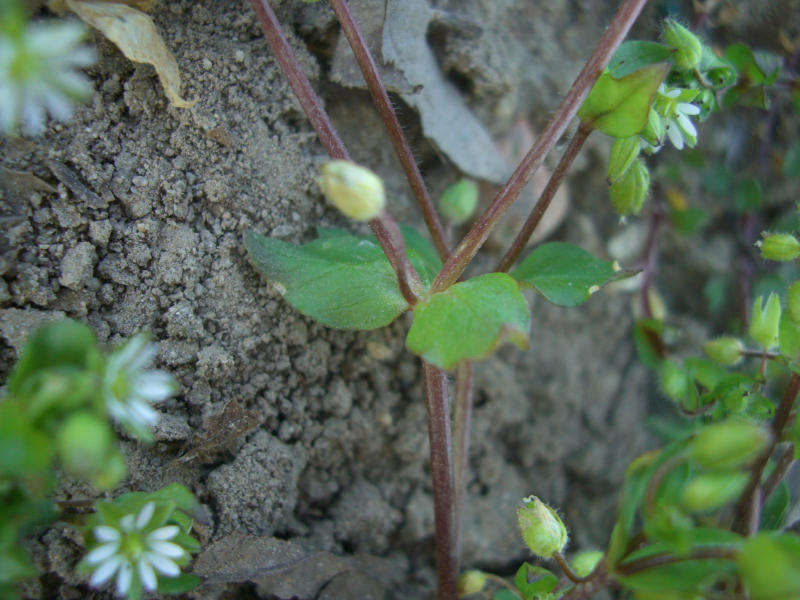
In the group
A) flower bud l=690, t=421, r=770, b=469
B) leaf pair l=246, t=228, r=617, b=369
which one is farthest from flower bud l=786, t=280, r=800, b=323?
flower bud l=690, t=421, r=770, b=469

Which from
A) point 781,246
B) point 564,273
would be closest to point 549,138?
point 564,273

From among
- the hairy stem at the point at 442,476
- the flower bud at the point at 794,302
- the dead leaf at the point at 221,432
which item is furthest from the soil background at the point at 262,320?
the flower bud at the point at 794,302

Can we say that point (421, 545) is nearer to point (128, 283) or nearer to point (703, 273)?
point (128, 283)

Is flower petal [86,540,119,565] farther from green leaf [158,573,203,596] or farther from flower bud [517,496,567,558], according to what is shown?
flower bud [517,496,567,558]

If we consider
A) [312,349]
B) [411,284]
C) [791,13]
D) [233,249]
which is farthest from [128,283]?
[791,13]

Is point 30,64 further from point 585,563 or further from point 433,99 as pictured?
point 585,563

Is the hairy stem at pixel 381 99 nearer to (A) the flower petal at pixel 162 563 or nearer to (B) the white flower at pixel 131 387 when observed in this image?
(B) the white flower at pixel 131 387
